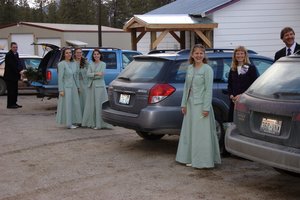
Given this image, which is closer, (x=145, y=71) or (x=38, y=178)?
(x=38, y=178)

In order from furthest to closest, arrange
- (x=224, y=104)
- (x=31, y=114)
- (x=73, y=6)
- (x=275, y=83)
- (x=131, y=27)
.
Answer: (x=73, y=6) < (x=131, y=27) < (x=31, y=114) < (x=224, y=104) < (x=275, y=83)

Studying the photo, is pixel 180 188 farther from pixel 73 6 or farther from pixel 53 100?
pixel 73 6

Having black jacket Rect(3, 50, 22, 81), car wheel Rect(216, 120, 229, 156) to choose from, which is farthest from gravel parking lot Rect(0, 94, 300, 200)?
black jacket Rect(3, 50, 22, 81)

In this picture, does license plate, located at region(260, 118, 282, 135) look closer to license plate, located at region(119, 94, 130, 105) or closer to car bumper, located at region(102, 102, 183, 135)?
car bumper, located at region(102, 102, 183, 135)

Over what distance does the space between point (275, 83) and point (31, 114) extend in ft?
29.7

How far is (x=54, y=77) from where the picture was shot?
13.7 meters

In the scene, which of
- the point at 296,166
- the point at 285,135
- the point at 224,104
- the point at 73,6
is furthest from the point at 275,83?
the point at 73,6

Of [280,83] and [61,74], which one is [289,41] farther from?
[61,74]

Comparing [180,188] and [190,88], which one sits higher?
[190,88]

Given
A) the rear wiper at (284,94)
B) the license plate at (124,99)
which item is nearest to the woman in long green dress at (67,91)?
the license plate at (124,99)

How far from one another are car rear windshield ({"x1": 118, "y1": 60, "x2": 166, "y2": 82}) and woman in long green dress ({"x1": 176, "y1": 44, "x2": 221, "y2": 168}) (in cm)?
96

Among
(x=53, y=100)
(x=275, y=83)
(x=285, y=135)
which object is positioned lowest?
(x=53, y=100)

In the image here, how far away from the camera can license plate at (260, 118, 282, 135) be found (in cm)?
525

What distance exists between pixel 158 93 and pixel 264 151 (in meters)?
2.57
